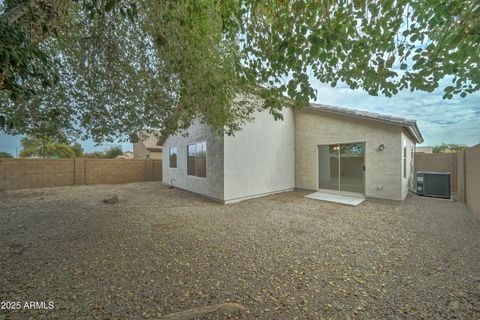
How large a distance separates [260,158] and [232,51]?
189 inches

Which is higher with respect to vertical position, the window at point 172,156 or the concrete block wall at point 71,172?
the window at point 172,156

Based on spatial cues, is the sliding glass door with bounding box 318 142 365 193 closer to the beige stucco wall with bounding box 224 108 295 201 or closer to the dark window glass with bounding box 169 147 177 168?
the beige stucco wall with bounding box 224 108 295 201

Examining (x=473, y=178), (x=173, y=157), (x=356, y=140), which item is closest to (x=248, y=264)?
(x=356, y=140)

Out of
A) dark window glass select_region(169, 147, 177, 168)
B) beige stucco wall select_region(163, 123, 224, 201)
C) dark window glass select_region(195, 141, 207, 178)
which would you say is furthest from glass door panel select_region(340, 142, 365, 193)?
dark window glass select_region(169, 147, 177, 168)

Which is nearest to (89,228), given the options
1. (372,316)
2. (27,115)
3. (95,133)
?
(95,133)

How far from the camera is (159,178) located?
16172mm

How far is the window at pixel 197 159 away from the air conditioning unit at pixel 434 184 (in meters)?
9.12

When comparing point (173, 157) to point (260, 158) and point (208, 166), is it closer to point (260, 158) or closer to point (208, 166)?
point (208, 166)

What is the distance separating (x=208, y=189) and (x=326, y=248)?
545 centimetres

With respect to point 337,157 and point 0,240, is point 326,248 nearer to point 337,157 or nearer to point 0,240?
point 337,157

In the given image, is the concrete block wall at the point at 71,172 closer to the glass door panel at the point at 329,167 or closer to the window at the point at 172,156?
the window at the point at 172,156

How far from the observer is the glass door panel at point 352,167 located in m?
7.84

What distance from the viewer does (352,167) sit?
8.05 metres

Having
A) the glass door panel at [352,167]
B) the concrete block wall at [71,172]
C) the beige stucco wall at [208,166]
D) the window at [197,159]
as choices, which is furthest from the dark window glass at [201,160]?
the concrete block wall at [71,172]
